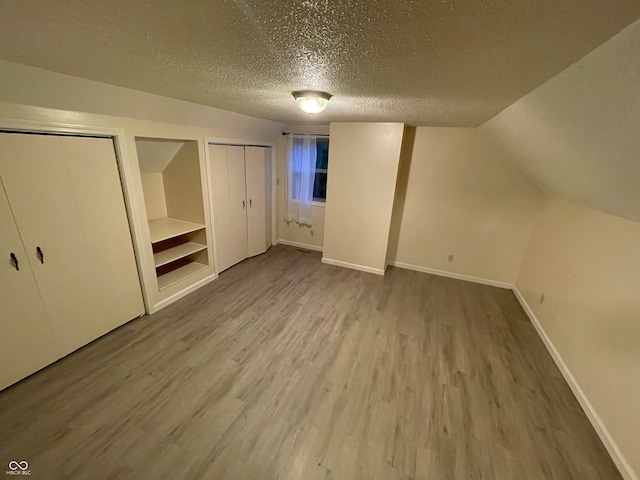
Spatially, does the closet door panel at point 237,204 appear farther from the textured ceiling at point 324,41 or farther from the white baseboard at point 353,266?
the textured ceiling at point 324,41

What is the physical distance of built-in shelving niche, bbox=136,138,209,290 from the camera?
2945 mm

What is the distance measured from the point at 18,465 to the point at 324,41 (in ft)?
8.70

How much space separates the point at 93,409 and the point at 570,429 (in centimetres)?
330

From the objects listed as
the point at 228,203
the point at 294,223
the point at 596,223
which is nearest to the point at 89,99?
the point at 228,203

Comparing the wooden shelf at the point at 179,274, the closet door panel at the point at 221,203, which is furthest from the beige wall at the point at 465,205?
the wooden shelf at the point at 179,274

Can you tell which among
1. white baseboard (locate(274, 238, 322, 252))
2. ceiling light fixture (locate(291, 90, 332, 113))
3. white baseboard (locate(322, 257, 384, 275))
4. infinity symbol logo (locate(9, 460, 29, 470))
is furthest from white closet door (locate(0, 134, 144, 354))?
white baseboard (locate(274, 238, 322, 252))

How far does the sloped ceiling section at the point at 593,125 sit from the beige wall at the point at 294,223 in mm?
2850

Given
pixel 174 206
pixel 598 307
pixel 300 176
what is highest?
pixel 300 176

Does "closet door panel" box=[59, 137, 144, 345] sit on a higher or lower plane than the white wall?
lower

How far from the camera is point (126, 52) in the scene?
3.89 ft

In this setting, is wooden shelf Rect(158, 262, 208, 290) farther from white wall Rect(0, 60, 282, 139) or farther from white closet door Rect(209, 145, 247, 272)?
white wall Rect(0, 60, 282, 139)

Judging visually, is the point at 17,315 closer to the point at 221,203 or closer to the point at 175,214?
the point at 175,214

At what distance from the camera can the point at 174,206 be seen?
11.2ft

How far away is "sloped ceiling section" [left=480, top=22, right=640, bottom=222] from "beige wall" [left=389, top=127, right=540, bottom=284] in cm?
124
